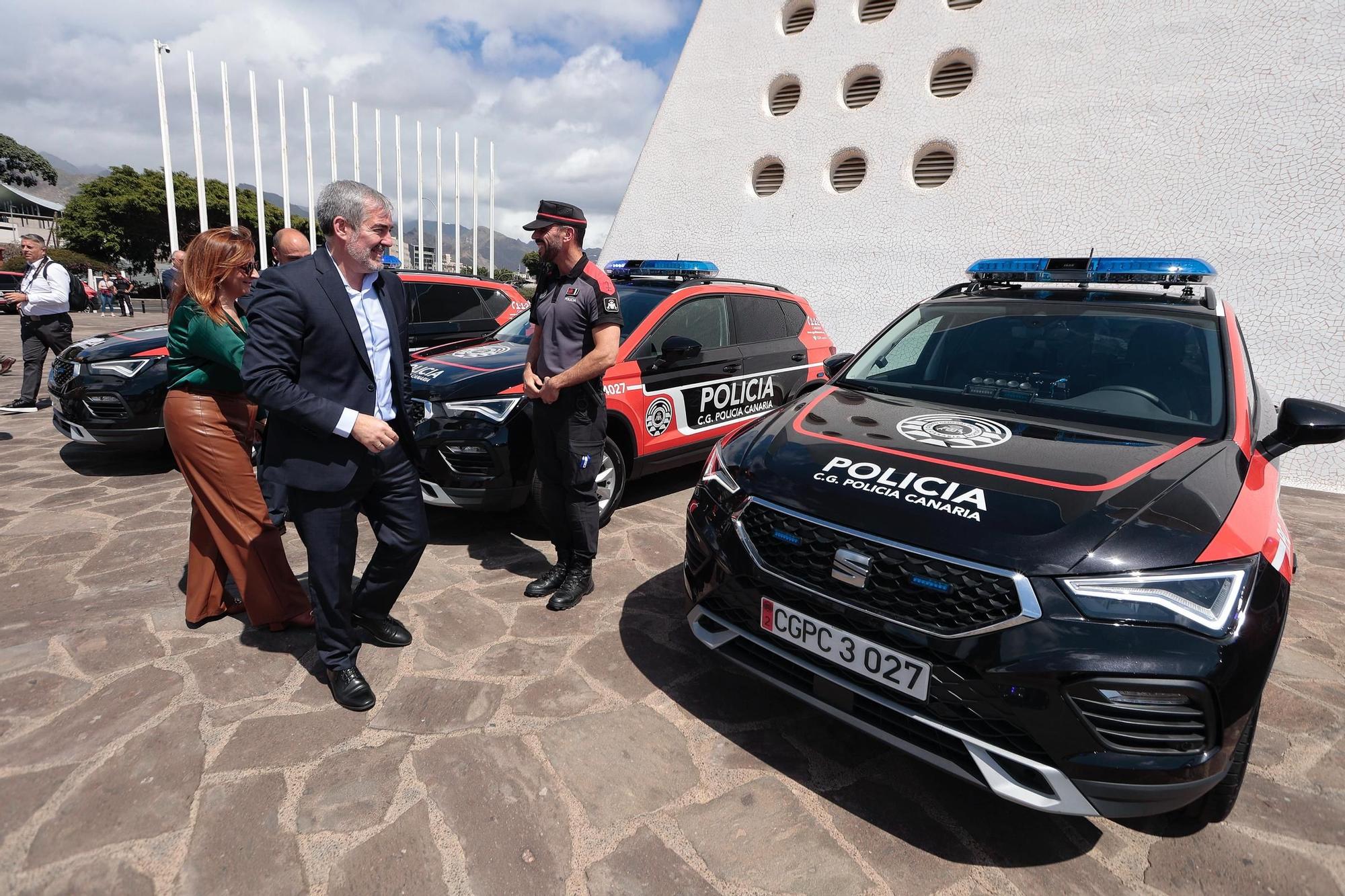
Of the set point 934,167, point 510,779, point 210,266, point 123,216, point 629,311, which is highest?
point 123,216

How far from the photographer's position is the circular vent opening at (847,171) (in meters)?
9.85

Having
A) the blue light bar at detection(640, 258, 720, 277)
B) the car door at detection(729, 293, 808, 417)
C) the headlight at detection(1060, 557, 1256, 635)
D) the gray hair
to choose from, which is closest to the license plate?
the headlight at detection(1060, 557, 1256, 635)

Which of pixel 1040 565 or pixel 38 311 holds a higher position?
pixel 38 311

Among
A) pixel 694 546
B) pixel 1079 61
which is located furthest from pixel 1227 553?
pixel 1079 61

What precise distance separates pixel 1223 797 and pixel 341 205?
3214 millimetres

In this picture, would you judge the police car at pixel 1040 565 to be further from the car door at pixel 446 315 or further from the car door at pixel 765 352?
the car door at pixel 446 315

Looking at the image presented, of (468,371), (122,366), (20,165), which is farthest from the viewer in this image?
(20,165)

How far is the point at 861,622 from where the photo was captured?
1.87 m

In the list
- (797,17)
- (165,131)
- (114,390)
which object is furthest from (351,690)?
(165,131)

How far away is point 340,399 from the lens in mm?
2170

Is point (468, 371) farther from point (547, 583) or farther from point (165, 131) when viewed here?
point (165, 131)

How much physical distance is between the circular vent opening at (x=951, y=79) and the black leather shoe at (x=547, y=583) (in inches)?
358

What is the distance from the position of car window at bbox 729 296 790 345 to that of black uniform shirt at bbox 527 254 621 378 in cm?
201

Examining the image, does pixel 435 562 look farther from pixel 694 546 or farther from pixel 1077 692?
pixel 1077 692
